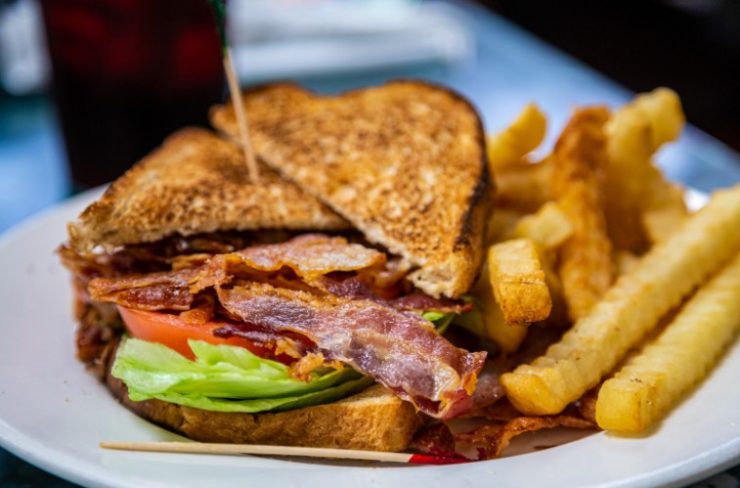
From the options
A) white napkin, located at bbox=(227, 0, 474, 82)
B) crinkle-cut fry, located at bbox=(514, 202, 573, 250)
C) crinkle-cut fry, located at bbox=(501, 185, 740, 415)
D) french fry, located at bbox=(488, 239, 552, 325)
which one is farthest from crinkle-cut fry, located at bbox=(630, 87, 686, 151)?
white napkin, located at bbox=(227, 0, 474, 82)

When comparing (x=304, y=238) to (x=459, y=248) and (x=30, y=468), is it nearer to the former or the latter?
(x=459, y=248)

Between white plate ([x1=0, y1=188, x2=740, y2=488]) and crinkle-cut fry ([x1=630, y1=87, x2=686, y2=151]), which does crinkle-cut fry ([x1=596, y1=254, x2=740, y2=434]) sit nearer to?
A: white plate ([x1=0, y1=188, x2=740, y2=488])

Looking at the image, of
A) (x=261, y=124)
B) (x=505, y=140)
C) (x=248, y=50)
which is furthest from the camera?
(x=248, y=50)

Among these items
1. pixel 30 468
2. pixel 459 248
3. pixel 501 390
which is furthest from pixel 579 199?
pixel 30 468

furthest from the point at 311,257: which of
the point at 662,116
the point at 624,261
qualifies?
the point at 662,116

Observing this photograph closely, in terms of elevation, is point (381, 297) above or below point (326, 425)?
above

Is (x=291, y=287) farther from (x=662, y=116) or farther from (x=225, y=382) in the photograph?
(x=662, y=116)

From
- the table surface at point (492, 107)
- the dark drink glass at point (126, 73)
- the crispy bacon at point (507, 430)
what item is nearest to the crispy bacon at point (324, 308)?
the crispy bacon at point (507, 430)
